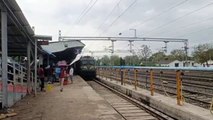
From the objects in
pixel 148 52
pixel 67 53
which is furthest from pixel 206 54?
pixel 67 53

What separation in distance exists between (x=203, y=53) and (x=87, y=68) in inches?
1609

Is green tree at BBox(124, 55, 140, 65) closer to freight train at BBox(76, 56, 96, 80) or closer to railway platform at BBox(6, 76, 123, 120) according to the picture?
freight train at BBox(76, 56, 96, 80)

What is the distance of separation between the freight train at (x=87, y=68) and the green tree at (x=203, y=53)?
123 ft

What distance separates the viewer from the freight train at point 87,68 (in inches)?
1577

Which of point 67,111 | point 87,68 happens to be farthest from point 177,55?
point 67,111

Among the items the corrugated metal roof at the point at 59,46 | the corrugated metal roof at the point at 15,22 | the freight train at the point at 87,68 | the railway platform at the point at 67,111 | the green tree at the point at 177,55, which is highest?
the green tree at the point at 177,55

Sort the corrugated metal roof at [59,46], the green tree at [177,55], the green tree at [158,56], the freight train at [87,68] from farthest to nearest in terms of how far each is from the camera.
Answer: the green tree at [158,56], the green tree at [177,55], the freight train at [87,68], the corrugated metal roof at [59,46]

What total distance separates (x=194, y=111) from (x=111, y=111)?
2943 millimetres

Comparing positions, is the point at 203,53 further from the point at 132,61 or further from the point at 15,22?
the point at 15,22

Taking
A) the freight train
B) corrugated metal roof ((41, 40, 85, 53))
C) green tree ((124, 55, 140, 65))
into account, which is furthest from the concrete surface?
green tree ((124, 55, 140, 65))

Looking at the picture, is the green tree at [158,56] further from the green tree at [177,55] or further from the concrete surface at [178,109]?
the concrete surface at [178,109]

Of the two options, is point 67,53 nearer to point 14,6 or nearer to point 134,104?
point 134,104

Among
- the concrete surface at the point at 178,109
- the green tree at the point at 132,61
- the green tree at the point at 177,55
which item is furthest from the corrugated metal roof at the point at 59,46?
the green tree at the point at 177,55

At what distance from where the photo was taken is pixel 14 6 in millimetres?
10883
